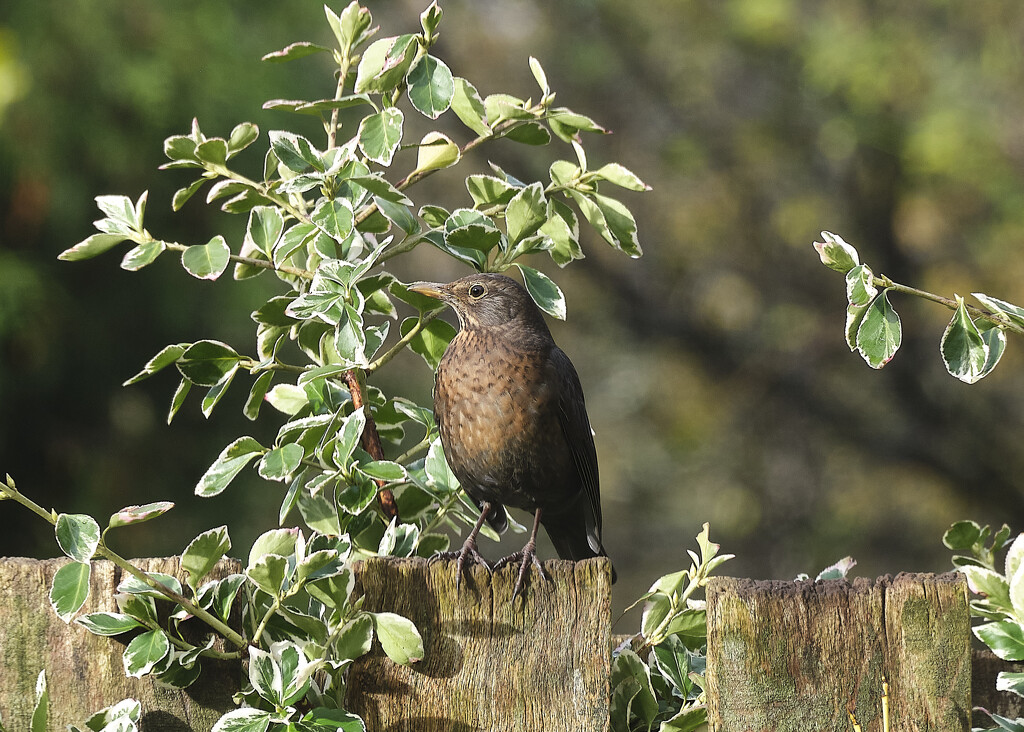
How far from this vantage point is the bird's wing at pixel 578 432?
2.38 m

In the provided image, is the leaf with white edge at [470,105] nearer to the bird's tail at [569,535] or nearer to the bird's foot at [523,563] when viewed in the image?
the bird's foot at [523,563]

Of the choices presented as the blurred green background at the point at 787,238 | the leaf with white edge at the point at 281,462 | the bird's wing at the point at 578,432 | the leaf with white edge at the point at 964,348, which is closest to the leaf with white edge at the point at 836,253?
the leaf with white edge at the point at 964,348

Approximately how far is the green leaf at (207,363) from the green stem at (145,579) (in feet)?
1.27

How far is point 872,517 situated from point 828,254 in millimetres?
8707

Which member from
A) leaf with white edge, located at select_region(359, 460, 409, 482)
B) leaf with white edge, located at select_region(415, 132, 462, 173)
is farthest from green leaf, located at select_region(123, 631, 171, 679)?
leaf with white edge, located at select_region(415, 132, 462, 173)

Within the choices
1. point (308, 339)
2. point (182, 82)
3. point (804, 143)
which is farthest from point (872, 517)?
point (308, 339)

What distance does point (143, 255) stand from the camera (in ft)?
6.56

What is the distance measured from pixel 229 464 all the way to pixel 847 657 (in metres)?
1.13

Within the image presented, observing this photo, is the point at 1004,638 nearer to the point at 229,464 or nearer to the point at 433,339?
the point at 433,339

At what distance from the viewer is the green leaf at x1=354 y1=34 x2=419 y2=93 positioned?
190cm

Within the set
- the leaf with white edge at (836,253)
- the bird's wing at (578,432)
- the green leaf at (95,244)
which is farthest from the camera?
the bird's wing at (578,432)

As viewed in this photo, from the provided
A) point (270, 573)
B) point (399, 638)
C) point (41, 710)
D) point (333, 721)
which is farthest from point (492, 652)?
point (41, 710)

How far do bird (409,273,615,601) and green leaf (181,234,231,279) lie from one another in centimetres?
39

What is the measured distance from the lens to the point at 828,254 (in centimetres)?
175
